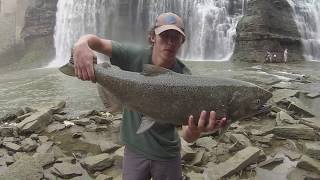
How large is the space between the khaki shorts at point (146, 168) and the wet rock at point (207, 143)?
3.87 meters

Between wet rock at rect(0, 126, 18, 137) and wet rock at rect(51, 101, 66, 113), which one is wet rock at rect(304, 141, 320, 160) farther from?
wet rock at rect(51, 101, 66, 113)

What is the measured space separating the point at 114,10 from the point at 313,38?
45.1 feet

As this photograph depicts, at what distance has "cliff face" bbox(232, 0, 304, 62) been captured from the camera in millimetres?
25250

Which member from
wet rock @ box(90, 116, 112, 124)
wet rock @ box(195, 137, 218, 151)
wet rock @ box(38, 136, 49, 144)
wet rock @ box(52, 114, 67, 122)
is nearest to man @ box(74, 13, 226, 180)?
wet rock @ box(195, 137, 218, 151)

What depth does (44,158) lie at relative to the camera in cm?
695

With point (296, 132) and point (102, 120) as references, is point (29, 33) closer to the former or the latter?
point (102, 120)

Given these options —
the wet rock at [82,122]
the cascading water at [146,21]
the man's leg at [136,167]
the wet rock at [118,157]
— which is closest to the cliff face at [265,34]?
the cascading water at [146,21]

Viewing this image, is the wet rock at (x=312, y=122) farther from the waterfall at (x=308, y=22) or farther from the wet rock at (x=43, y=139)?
the waterfall at (x=308, y=22)

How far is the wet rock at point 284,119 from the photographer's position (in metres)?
8.78

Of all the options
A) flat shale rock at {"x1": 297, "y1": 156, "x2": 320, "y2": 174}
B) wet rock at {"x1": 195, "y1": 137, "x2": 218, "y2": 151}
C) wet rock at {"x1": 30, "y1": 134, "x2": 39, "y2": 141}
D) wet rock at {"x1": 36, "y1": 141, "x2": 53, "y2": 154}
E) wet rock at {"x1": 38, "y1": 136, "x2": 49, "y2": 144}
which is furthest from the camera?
wet rock at {"x1": 30, "y1": 134, "x2": 39, "y2": 141}

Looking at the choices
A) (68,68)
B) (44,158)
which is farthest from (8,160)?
(68,68)

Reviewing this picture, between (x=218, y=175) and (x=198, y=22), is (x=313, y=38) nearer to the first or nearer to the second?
(x=198, y=22)

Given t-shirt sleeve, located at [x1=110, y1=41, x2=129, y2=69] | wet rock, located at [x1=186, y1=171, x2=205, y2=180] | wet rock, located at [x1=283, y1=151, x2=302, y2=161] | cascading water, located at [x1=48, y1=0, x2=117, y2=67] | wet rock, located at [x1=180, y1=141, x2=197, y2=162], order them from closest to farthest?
t-shirt sleeve, located at [x1=110, y1=41, x2=129, y2=69] → wet rock, located at [x1=186, y1=171, x2=205, y2=180] → wet rock, located at [x1=180, y1=141, x2=197, y2=162] → wet rock, located at [x1=283, y1=151, x2=302, y2=161] → cascading water, located at [x1=48, y1=0, x2=117, y2=67]

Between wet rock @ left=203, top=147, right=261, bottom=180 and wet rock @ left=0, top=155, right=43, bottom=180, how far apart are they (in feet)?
7.96
